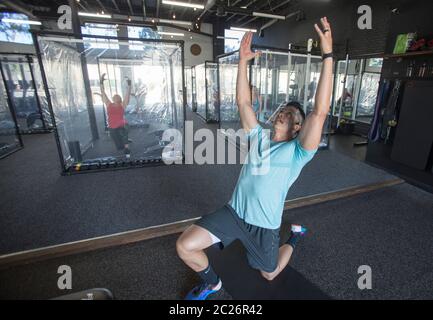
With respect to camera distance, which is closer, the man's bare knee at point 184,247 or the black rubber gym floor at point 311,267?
the man's bare knee at point 184,247

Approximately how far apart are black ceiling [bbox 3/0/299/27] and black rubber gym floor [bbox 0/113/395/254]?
606cm

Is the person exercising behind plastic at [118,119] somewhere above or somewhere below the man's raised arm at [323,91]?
below

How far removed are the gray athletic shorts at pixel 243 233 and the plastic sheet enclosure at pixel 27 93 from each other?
5732mm

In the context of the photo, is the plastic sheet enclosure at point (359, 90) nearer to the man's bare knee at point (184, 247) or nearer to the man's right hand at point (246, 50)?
the man's right hand at point (246, 50)

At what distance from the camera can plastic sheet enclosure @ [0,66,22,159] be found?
4721 millimetres

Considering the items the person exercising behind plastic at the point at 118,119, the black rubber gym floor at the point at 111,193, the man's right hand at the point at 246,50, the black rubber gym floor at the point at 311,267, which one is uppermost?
the man's right hand at the point at 246,50

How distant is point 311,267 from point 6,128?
20.3ft

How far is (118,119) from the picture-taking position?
4.06 meters

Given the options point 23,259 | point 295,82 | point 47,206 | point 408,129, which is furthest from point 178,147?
point 295,82

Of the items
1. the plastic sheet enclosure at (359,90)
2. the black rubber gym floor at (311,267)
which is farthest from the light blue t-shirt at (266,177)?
the plastic sheet enclosure at (359,90)

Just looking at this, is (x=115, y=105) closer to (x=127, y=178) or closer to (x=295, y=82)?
(x=127, y=178)

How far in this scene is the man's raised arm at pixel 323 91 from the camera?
1.16m

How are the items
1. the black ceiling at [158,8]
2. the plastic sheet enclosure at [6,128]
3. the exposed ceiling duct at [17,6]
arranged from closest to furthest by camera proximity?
the plastic sheet enclosure at [6,128], the exposed ceiling duct at [17,6], the black ceiling at [158,8]

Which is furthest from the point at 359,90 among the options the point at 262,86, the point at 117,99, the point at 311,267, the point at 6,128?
the point at 6,128
